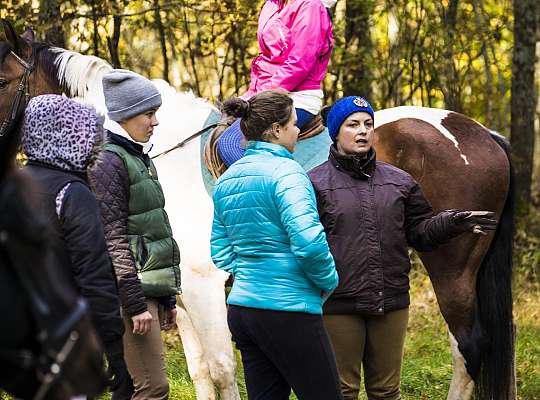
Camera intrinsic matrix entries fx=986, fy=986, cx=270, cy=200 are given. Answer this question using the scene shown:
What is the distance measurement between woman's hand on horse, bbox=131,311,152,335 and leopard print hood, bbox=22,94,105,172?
2.98ft

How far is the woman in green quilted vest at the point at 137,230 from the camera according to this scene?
4137 millimetres

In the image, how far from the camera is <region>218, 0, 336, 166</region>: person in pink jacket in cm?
582

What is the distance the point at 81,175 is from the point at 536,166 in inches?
546

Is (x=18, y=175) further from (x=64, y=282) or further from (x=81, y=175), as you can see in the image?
(x=81, y=175)

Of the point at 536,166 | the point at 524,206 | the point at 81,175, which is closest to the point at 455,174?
the point at 81,175

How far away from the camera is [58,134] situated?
3338 millimetres

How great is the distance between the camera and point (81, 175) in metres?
3.41

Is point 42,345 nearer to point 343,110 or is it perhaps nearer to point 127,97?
point 127,97

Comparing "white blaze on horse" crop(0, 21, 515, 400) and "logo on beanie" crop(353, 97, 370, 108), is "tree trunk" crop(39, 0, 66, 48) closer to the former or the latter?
"white blaze on horse" crop(0, 21, 515, 400)

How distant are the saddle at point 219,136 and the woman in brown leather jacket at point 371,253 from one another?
148 centimetres

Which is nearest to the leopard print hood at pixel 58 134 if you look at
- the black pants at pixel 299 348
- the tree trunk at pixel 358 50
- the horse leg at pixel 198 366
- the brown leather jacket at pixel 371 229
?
the black pants at pixel 299 348

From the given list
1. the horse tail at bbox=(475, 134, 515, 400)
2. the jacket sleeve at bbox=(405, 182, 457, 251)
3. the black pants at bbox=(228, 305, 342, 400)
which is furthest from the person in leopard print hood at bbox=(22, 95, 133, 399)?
the horse tail at bbox=(475, 134, 515, 400)

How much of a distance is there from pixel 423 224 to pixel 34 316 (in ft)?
9.07

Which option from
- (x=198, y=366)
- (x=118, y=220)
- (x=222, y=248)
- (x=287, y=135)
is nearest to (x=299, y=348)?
(x=222, y=248)
